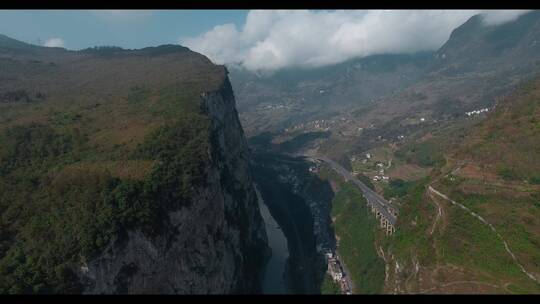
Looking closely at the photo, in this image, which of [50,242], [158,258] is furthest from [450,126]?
[50,242]

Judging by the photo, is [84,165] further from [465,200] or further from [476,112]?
[476,112]

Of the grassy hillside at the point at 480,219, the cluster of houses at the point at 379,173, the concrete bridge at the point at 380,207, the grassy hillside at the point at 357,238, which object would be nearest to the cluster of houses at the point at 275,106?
the cluster of houses at the point at 379,173

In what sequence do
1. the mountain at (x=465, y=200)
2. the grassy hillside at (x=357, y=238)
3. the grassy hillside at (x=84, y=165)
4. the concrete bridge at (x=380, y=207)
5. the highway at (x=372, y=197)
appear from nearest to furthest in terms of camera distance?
the grassy hillside at (x=84, y=165) → the mountain at (x=465, y=200) → the grassy hillside at (x=357, y=238) → the concrete bridge at (x=380, y=207) → the highway at (x=372, y=197)

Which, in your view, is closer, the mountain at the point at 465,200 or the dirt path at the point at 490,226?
the dirt path at the point at 490,226

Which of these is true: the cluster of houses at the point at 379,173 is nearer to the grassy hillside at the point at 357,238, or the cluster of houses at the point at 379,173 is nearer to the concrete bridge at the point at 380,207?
the concrete bridge at the point at 380,207

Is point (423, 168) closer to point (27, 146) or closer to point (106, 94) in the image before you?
point (106, 94)

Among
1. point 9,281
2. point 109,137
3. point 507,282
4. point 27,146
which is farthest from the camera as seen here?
point 109,137

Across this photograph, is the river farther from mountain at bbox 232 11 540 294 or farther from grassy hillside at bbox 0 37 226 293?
grassy hillside at bbox 0 37 226 293
